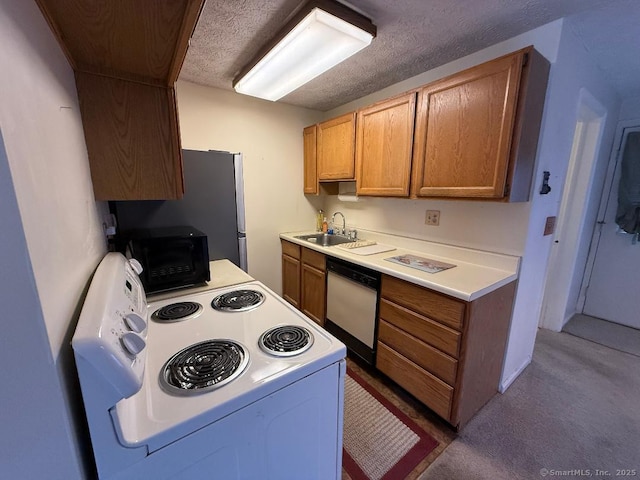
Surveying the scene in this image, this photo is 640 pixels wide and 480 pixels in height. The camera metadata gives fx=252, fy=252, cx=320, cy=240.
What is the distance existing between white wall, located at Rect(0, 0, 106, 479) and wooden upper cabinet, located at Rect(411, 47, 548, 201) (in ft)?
6.01

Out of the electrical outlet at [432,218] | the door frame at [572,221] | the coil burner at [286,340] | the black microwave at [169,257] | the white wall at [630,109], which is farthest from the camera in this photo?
the white wall at [630,109]

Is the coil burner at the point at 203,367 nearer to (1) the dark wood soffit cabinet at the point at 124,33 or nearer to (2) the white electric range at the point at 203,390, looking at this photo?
(2) the white electric range at the point at 203,390

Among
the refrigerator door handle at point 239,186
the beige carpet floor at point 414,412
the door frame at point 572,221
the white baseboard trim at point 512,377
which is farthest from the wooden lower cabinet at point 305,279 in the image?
the door frame at point 572,221

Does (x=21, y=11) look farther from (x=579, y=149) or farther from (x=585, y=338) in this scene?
(x=585, y=338)

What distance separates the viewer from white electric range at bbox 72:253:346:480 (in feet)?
1.68

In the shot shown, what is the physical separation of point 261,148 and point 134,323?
2.44 m

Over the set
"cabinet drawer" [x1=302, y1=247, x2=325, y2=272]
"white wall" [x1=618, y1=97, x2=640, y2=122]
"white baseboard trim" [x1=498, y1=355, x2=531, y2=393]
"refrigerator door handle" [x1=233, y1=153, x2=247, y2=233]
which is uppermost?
"white wall" [x1=618, y1=97, x2=640, y2=122]

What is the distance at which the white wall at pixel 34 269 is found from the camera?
390mm

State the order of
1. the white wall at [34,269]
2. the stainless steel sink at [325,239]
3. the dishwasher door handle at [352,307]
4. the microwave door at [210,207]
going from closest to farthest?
1. the white wall at [34,269]
2. the microwave door at [210,207]
3. the dishwasher door handle at [352,307]
4. the stainless steel sink at [325,239]

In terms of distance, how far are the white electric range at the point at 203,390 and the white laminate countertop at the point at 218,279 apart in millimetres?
266

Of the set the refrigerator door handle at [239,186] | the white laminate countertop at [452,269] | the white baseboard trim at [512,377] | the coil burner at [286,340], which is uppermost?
the refrigerator door handle at [239,186]

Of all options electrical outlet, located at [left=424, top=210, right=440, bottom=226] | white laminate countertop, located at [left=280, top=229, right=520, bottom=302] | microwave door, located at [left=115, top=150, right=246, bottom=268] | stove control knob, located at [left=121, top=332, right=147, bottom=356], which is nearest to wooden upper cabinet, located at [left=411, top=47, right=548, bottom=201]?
electrical outlet, located at [left=424, top=210, right=440, bottom=226]

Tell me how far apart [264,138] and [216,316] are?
2172mm

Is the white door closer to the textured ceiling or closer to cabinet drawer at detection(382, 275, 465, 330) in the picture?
the textured ceiling
